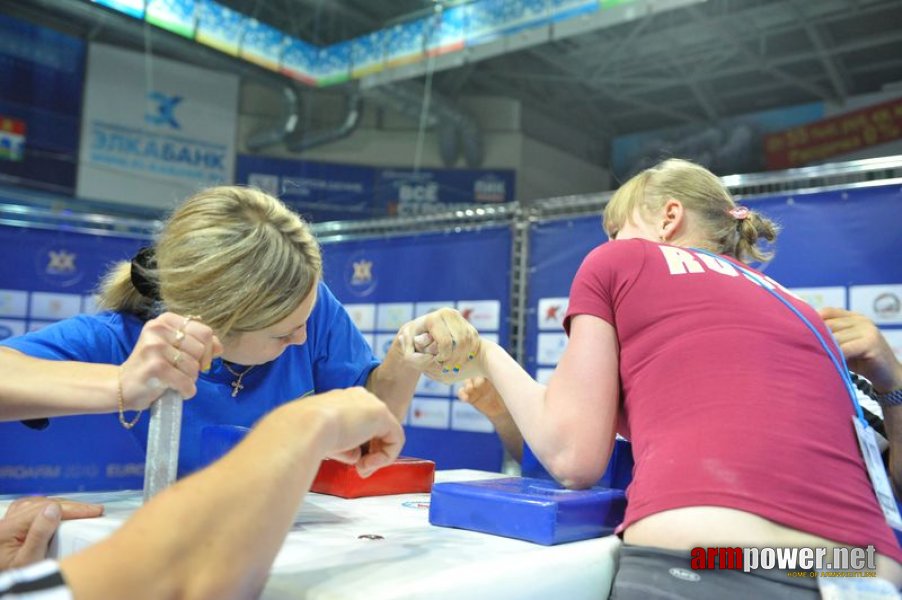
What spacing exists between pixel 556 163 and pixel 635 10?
14.2 ft

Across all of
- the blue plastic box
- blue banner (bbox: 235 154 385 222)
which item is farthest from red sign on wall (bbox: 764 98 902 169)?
the blue plastic box

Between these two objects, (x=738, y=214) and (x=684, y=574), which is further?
(x=738, y=214)

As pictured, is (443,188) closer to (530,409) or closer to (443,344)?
(443,344)

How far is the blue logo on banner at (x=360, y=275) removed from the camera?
3.92 meters

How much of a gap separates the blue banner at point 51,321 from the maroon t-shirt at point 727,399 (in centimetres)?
272

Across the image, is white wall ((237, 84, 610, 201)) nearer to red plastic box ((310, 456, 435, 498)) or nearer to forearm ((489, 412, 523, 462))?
forearm ((489, 412, 523, 462))

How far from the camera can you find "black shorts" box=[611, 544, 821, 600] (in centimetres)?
73

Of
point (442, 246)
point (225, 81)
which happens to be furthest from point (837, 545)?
point (225, 81)

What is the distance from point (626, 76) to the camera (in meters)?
8.16

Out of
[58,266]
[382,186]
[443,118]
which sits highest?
[443,118]

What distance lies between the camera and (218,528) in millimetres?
536

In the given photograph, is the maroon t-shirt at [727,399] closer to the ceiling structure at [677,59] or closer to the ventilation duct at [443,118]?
the ceiling structure at [677,59]

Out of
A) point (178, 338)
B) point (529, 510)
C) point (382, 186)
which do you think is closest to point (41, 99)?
point (382, 186)

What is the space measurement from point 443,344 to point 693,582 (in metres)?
0.53
